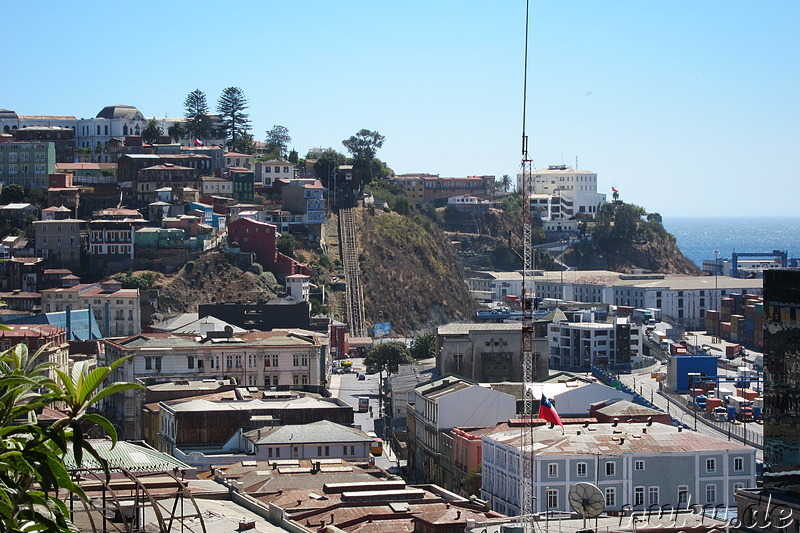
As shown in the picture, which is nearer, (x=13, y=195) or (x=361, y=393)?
(x=361, y=393)

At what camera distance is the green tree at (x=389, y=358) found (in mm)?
90188

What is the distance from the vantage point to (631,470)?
44781 millimetres

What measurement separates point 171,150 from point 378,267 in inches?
760

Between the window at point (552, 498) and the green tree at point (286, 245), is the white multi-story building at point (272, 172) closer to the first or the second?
the green tree at point (286, 245)

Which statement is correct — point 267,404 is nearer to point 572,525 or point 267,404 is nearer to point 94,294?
point 572,525

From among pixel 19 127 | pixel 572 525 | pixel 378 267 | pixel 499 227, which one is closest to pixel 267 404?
pixel 572 525

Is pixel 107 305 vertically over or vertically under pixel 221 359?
over

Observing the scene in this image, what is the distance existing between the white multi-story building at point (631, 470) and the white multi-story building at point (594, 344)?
53477 mm

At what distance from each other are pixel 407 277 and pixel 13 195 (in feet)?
108

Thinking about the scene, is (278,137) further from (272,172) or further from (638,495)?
(638,495)

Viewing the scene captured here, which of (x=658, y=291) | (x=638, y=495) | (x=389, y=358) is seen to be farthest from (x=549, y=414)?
(x=658, y=291)

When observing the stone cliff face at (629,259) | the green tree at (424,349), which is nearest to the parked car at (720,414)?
the green tree at (424,349)

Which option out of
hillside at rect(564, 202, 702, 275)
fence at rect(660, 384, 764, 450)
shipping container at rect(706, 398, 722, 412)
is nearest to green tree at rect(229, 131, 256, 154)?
hillside at rect(564, 202, 702, 275)

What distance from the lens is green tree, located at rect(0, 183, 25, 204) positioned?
110125 millimetres
